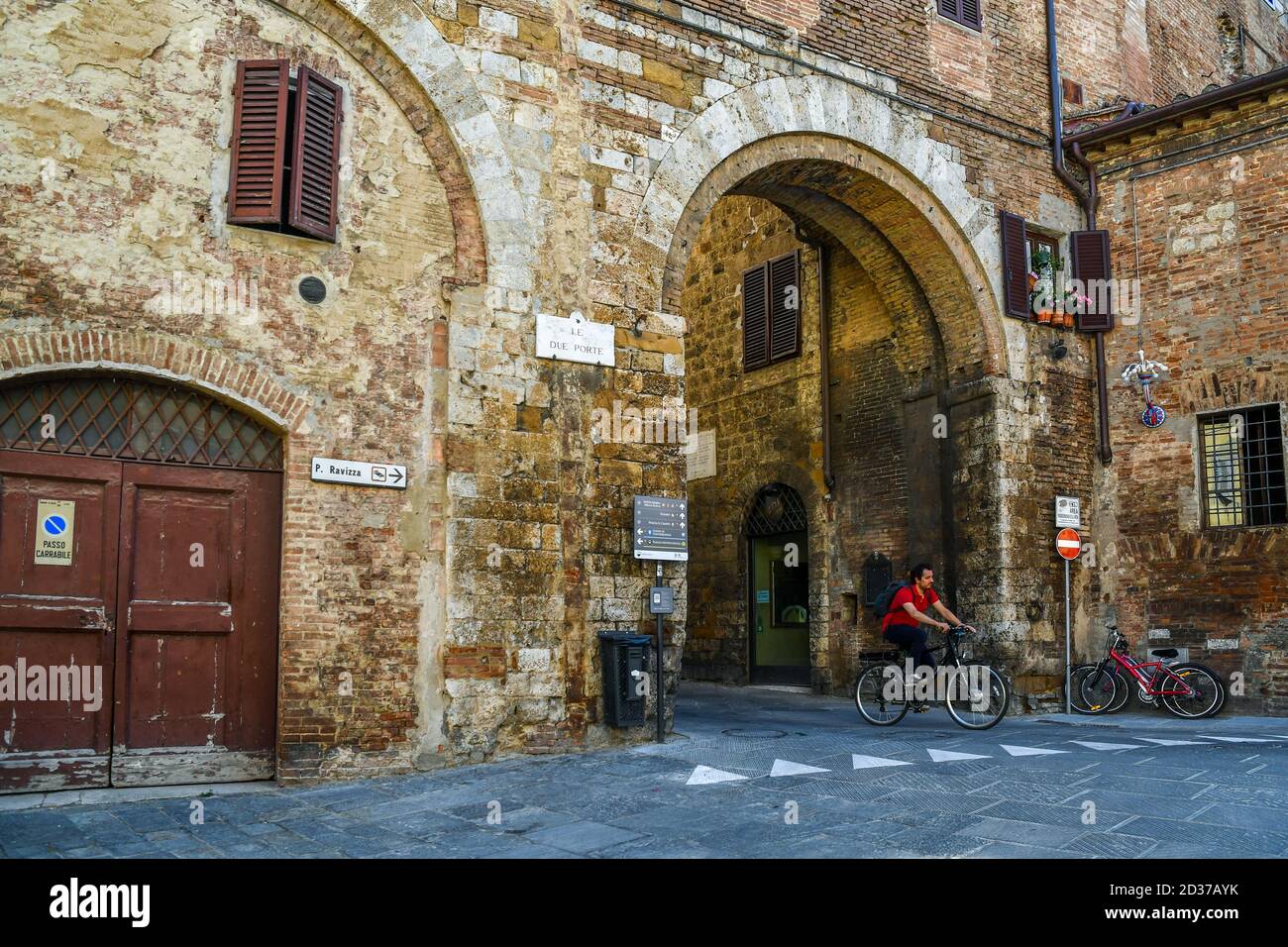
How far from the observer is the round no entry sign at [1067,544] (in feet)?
40.8

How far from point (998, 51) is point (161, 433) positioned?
10675 millimetres

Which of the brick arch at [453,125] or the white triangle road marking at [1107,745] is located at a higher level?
the brick arch at [453,125]

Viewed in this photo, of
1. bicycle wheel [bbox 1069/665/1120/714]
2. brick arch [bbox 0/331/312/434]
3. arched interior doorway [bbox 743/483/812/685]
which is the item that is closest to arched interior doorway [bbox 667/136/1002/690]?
arched interior doorway [bbox 743/483/812/685]

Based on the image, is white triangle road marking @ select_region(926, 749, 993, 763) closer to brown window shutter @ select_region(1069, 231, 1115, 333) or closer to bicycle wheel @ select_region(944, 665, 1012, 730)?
bicycle wheel @ select_region(944, 665, 1012, 730)

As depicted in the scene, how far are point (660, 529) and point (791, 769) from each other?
8.62 feet

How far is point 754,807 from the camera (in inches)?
252

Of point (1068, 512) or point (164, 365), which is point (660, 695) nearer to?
point (164, 365)

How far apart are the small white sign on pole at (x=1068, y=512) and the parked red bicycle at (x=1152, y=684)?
52.9 inches
